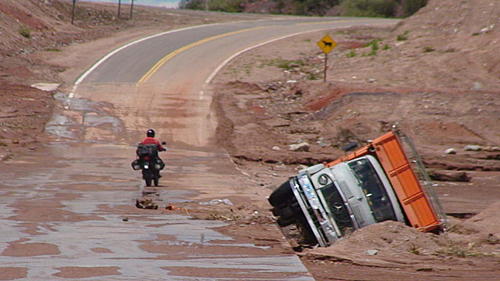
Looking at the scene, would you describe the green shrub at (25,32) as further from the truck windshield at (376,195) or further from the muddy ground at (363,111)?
the truck windshield at (376,195)

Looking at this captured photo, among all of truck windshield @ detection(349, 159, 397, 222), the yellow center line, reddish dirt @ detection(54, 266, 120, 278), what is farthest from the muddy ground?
the yellow center line

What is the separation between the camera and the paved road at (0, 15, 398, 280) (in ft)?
40.9

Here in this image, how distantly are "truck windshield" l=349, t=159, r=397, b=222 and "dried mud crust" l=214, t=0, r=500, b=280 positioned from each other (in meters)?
0.52

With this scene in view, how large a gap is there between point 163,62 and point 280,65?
562cm

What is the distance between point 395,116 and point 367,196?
59.4ft

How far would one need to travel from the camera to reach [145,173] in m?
21.2

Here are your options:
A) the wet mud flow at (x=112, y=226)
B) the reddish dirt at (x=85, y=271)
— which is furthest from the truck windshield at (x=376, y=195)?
the reddish dirt at (x=85, y=271)

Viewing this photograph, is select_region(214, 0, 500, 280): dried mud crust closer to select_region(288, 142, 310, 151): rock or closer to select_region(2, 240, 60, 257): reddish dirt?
select_region(288, 142, 310, 151): rock

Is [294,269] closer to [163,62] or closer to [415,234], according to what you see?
[415,234]

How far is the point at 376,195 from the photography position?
595 inches

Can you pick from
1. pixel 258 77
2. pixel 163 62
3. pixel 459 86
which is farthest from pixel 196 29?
pixel 459 86

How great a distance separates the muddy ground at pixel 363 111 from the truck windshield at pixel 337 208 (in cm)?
54

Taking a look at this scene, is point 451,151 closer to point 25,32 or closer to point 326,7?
point 25,32

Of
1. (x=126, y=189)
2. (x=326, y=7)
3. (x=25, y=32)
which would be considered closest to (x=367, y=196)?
(x=126, y=189)
